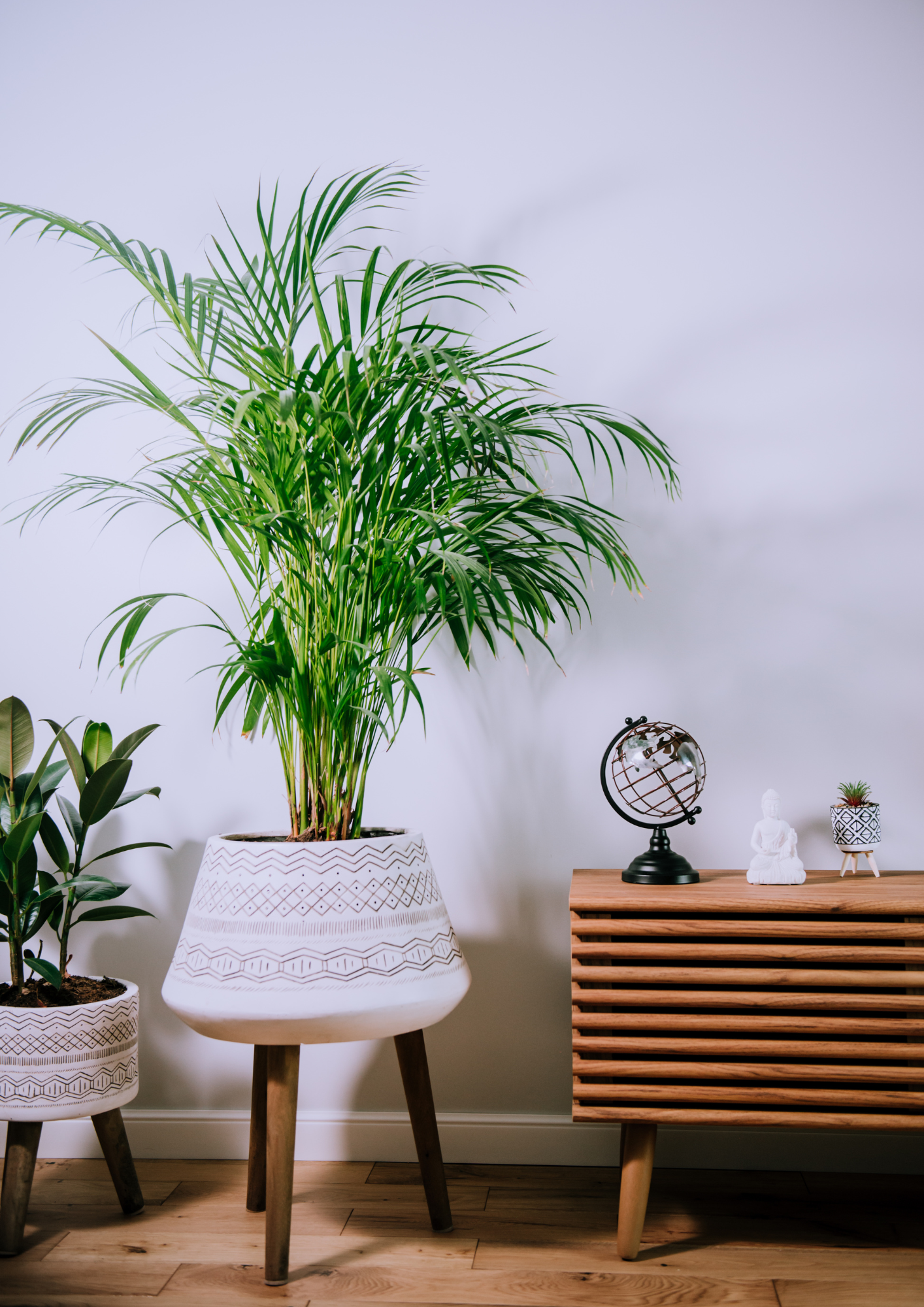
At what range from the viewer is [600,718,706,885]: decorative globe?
1.61 meters

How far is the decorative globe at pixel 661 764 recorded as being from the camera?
65.6 inches

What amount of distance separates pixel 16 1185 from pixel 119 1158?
6.7 inches

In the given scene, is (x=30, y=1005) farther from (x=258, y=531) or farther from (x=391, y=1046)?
(x=258, y=531)

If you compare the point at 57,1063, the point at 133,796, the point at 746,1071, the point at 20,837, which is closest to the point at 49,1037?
the point at 57,1063

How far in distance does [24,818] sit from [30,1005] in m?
0.33

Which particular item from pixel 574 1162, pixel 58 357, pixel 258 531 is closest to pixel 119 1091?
pixel 574 1162

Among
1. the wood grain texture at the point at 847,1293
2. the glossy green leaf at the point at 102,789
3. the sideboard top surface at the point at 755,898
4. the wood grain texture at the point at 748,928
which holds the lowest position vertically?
the wood grain texture at the point at 847,1293

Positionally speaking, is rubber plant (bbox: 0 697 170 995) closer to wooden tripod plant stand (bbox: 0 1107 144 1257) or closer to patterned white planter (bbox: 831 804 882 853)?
wooden tripod plant stand (bbox: 0 1107 144 1257)

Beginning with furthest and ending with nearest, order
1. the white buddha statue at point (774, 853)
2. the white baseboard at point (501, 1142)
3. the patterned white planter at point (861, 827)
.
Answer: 1. the white baseboard at point (501, 1142)
2. the patterned white planter at point (861, 827)
3. the white buddha statue at point (774, 853)

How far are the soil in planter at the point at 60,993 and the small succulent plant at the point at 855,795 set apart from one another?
1.41 m

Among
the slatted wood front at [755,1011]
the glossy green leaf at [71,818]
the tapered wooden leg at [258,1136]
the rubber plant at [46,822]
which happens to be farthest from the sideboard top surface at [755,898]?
the glossy green leaf at [71,818]

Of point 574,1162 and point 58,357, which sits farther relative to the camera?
point 58,357

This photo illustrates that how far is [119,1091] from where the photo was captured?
1.62m

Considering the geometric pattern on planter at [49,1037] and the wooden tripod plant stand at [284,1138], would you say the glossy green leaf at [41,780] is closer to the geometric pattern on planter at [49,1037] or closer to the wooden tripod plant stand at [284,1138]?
the geometric pattern on planter at [49,1037]
